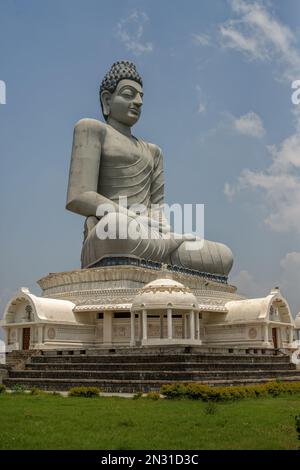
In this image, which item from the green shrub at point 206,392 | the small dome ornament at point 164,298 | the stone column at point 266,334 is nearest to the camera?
the green shrub at point 206,392

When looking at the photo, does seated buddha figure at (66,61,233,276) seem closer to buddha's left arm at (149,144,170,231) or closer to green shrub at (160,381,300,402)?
buddha's left arm at (149,144,170,231)

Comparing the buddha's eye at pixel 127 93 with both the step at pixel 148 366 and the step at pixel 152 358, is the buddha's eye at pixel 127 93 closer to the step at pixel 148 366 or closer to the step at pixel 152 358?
the step at pixel 152 358

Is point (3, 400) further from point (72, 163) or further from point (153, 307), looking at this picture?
point (72, 163)

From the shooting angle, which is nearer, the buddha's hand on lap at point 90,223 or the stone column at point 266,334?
the stone column at point 266,334

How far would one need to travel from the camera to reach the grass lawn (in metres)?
8.26

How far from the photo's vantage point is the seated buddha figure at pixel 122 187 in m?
29.0

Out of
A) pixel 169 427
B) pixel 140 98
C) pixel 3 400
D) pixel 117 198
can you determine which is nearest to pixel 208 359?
pixel 3 400

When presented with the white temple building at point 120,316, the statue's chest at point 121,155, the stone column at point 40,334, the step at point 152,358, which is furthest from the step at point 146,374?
the statue's chest at point 121,155

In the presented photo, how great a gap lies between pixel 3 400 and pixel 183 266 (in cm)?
1713

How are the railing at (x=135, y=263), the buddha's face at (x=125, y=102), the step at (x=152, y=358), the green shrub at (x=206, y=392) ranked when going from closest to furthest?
the green shrub at (x=206, y=392) → the step at (x=152, y=358) → the railing at (x=135, y=263) → the buddha's face at (x=125, y=102)

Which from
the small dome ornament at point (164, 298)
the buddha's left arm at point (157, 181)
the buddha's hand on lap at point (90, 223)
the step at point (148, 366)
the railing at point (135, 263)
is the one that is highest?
the buddha's left arm at point (157, 181)

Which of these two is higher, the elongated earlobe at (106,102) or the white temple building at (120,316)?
the elongated earlobe at (106,102)

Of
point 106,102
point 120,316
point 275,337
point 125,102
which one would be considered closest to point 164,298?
point 120,316
